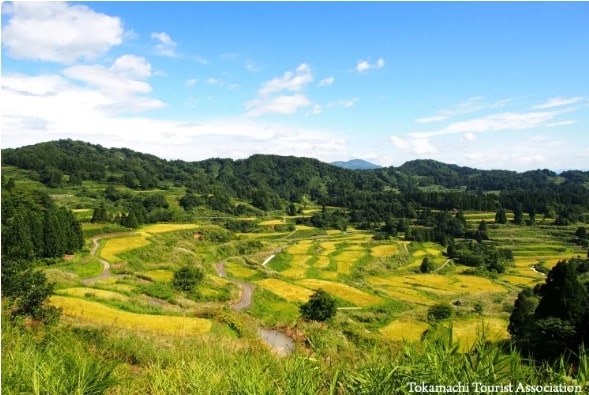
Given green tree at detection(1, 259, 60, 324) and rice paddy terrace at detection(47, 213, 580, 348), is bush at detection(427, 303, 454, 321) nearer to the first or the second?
rice paddy terrace at detection(47, 213, 580, 348)

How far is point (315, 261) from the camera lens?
73688mm

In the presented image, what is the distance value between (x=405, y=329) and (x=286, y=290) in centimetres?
1712

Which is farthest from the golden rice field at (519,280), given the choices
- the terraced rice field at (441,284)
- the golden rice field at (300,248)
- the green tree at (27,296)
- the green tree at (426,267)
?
the green tree at (27,296)

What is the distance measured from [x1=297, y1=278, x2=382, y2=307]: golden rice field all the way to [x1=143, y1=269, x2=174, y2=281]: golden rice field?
17.4m

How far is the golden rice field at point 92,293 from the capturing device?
97.7ft

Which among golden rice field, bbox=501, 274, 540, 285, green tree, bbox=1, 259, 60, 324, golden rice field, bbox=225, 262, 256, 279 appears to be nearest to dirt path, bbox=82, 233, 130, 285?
green tree, bbox=1, 259, 60, 324

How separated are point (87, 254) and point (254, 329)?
127 ft

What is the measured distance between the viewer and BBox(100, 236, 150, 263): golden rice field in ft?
180

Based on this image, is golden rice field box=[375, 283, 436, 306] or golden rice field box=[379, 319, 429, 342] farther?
golden rice field box=[375, 283, 436, 306]

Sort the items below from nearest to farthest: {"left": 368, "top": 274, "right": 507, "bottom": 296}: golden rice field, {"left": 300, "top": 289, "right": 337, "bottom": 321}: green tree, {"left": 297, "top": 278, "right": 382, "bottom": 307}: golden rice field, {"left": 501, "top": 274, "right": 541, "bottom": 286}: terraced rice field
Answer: {"left": 300, "top": 289, "right": 337, "bottom": 321}: green tree < {"left": 297, "top": 278, "right": 382, "bottom": 307}: golden rice field < {"left": 368, "top": 274, "right": 507, "bottom": 296}: golden rice field < {"left": 501, "top": 274, "right": 541, "bottom": 286}: terraced rice field

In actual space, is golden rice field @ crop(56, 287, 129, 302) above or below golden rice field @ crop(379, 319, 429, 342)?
above

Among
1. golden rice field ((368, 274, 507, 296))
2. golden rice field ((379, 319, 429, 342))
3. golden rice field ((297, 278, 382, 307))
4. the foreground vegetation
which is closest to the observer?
the foreground vegetation

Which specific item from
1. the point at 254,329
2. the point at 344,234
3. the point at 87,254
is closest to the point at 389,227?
the point at 344,234

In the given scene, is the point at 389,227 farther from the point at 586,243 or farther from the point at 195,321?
the point at 195,321
